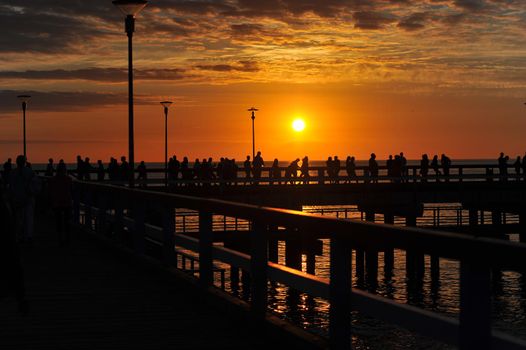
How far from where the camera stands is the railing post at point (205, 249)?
31.2 feet

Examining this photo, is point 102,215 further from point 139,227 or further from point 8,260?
point 8,260

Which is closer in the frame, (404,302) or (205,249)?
(205,249)

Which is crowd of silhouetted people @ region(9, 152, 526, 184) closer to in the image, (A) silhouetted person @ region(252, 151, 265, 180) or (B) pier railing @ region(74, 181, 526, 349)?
(A) silhouetted person @ region(252, 151, 265, 180)

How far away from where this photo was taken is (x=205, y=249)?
9.62 meters

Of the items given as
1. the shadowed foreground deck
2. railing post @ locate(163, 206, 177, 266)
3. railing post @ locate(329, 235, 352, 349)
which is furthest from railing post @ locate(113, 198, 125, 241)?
railing post @ locate(329, 235, 352, 349)

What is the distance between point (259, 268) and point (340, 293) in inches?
68.5

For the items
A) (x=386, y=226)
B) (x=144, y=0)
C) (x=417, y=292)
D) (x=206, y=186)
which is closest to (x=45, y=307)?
(x=386, y=226)

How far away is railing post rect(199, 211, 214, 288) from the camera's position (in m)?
9.51

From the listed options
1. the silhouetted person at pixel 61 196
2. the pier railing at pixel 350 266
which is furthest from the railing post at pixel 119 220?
the pier railing at pixel 350 266

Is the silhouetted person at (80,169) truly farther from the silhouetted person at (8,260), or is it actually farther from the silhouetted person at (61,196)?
the silhouetted person at (8,260)

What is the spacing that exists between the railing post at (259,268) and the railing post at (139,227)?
5.63m

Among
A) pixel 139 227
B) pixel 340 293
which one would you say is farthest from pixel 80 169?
pixel 340 293

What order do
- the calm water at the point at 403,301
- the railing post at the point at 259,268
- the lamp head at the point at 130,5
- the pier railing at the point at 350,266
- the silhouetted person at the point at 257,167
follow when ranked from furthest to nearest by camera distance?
the silhouetted person at the point at 257,167
the calm water at the point at 403,301
the lamp head at the point at 130,5
the railing post at the point at 259,268
the pier railing at the point at 350,266

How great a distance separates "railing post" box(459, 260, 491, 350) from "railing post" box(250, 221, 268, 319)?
11.1ft
